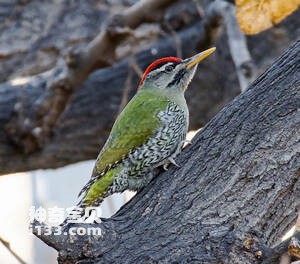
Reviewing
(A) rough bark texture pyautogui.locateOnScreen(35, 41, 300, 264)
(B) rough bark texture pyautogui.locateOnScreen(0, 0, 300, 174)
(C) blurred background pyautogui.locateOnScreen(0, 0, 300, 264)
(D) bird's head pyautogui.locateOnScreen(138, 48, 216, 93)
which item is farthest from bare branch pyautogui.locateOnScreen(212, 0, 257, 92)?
(A) rough bark texture pyautogui.locateOnScreen(35, 41, 300, 264)

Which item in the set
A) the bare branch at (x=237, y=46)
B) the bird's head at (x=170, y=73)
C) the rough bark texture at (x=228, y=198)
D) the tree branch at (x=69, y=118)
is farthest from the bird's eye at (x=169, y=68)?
the rough bark texture at (x=228, y=198)

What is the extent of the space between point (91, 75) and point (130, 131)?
5.93 feet

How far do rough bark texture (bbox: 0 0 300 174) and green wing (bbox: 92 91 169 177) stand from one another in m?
1.33

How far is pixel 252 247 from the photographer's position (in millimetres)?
3260

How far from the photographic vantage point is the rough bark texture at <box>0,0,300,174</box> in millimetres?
5766

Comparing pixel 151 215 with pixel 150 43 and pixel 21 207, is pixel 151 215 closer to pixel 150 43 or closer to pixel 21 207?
pixel 150 43

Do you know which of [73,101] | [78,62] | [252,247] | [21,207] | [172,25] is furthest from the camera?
[21,207]

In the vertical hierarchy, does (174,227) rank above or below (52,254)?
below

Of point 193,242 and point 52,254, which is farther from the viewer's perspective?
point 52,254

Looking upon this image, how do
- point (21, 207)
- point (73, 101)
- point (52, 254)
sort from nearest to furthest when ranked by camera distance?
point (73, 101) < point (52, 254) < point (21, 207)

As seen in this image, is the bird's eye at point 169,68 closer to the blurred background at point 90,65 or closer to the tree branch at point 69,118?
the blurred background at point 90,65

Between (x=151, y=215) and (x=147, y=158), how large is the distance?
69cm

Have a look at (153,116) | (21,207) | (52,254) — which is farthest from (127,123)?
(21,207)

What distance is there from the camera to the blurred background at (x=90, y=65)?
214 inches
